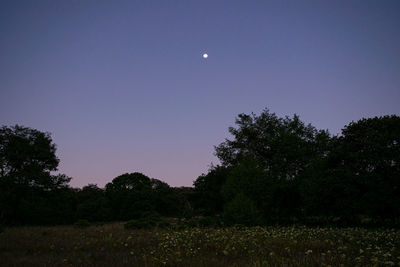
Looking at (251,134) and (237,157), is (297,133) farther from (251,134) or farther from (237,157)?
(237,157)

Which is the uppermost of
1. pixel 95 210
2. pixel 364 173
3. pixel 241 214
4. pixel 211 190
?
pixel 364 173

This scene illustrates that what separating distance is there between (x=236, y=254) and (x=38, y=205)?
3004cm

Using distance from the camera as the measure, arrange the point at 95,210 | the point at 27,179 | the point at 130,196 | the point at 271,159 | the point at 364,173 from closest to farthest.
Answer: the point at 364,173 < the point at 27,179 < the point at 271,159 < the point at 95,210 < the point at 130,196

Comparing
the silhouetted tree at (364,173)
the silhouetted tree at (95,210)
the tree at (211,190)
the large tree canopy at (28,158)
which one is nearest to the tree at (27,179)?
the large tree canopy at (28,158)

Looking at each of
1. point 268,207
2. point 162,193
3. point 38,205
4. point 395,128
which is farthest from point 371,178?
point 162,193

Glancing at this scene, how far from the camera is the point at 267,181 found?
2694 cm

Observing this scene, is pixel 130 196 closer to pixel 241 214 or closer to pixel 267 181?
pixel 267 181

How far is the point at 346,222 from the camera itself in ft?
74.4

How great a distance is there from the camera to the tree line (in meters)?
19.7

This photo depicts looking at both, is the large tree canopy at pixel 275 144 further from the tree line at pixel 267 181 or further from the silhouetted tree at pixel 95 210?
the silhouetted tree at pixel 95 210

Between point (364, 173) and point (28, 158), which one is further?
point (28, 158)

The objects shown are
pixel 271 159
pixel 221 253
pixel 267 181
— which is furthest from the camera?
pixel 271 159

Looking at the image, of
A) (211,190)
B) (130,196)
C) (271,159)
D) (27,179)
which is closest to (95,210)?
(130,196)

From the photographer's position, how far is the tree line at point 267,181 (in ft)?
64.6
